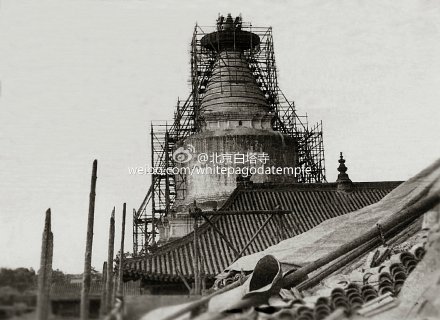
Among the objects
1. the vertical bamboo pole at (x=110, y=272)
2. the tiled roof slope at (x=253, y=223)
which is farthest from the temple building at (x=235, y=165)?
the vertical bamboo pole at (x=110, y=272)

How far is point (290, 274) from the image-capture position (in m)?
9.97

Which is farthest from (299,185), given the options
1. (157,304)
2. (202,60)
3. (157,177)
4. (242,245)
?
(157,304)

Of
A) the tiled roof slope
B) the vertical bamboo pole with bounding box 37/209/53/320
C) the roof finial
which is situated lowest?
the vertical bamboo pole with bounding box 37/209/53/320

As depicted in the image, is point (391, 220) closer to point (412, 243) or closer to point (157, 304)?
point (412, 243)

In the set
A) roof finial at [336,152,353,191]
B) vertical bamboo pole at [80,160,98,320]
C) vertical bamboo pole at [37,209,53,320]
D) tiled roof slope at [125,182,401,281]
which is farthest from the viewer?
roof finial at [336,152,353,191]

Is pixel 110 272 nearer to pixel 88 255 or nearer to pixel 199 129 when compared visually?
pixel 88 255

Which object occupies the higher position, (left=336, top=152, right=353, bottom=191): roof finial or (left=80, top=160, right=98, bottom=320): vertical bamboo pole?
(left=336, top=152, right=353, bottom=191): roof finial

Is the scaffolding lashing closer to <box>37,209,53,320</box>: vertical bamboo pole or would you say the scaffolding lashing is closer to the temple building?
the temple building

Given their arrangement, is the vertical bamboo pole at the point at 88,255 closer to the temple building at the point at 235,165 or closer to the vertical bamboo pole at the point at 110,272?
the vertical bamboo pole at the point at 110,272

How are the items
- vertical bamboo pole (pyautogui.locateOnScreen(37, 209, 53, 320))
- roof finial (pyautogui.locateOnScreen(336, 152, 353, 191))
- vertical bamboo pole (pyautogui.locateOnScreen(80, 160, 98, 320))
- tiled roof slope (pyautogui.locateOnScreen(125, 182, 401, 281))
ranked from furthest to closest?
roof finial (pyautogui.locateOnScreen(336, 152, 353, 191))
tiled roof slope (pyautogui.locateOnScreen(125, 182, 401, 281))
vertical bamboo pole (pyautogui.locateOnScreen(80, 160, 98, 320))
vertical bamboo pole (pyautogui.locateOnScreen(37, 209, 53, 320))

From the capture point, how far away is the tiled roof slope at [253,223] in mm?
18750

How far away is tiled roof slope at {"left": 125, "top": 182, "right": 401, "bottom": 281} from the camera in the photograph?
18750 mm

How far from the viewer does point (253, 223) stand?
21656 millimetres

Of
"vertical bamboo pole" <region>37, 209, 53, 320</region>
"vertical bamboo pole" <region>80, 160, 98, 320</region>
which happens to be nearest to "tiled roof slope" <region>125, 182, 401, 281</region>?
"vertical bamboo pole" <region>80, 160, 98, 320</region>
